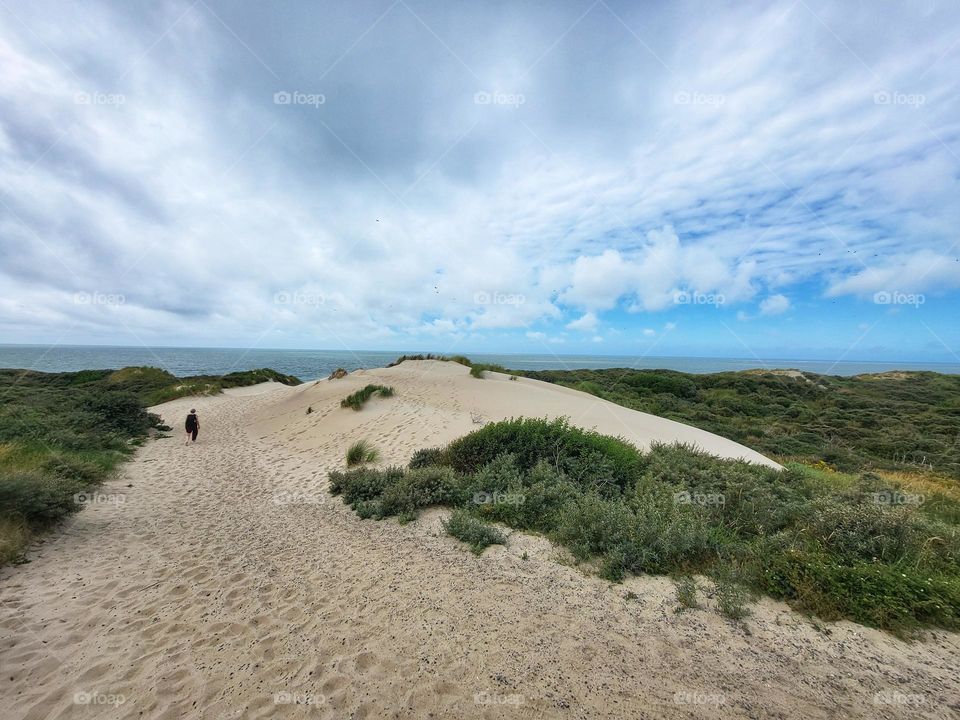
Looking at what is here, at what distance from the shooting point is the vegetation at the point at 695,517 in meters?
3.94

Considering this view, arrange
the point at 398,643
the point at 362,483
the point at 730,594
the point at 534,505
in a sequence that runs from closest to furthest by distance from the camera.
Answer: the point at 398,643
the point at 730,594
the point at 534,505
the point at 362,483

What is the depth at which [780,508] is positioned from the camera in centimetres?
567

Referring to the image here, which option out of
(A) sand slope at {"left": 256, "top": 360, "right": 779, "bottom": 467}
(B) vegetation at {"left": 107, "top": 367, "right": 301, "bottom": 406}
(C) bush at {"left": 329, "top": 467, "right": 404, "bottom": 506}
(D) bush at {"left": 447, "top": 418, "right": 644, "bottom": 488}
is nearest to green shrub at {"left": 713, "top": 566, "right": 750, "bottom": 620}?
(D) bush at {"left": 447, "top": 418, "right": 644, "bottom": 488}

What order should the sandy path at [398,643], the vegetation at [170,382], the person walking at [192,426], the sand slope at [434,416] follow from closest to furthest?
the sandy path at [398,643] → the sand slope at [434,416] → the person walking at [192,426] → the vegetation at [170,382]

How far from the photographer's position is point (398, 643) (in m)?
3.62

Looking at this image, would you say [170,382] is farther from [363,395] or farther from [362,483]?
[362,483]

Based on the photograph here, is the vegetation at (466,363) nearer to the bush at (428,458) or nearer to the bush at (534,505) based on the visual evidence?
the bush at (428,458)

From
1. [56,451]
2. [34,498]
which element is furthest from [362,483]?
[56,451]

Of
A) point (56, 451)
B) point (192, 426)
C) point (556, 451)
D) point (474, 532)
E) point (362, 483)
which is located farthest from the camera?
point (192, 426)

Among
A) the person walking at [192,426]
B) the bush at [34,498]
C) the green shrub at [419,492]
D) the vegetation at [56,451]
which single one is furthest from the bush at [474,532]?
the person walking at [192,426]

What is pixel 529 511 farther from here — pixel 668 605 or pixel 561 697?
pixel 561 697

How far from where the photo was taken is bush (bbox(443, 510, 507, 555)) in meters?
5.39

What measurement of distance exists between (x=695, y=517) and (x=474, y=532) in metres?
3.16

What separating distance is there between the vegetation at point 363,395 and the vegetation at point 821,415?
12267 mm
